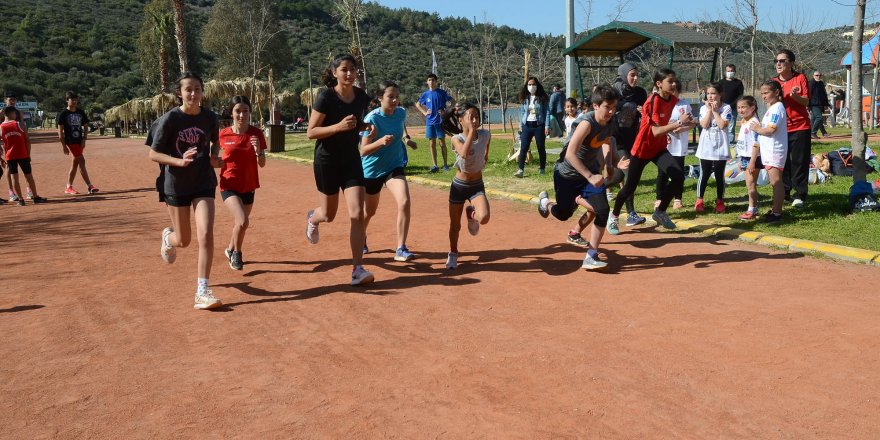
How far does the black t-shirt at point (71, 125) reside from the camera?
46.6 ft

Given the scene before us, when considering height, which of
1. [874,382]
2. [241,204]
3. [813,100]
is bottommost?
[874,382]

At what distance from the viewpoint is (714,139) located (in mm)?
9195

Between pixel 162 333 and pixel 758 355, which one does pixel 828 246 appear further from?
pixel 162 333

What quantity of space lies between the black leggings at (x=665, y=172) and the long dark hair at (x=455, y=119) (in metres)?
2.56

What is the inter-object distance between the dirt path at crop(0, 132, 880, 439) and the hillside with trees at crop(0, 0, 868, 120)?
34.8 metres

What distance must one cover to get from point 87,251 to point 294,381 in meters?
5.48

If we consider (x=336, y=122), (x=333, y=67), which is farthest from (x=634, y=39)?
(x=336, y=122)

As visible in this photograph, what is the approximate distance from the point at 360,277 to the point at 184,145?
6.18 ft

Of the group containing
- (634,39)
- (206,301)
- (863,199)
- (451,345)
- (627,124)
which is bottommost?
(451,345)

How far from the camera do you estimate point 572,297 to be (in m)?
6.04

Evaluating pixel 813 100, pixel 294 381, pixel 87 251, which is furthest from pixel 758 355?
pixel 813 100

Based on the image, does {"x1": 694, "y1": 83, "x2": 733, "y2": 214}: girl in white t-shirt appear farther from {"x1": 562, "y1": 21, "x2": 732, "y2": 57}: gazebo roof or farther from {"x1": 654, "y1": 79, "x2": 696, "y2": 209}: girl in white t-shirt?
{"x1": 562, "y1": 21, "x2": 732, "y2": 57}: gazebo roof

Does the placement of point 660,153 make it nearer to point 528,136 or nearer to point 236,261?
point 236,261

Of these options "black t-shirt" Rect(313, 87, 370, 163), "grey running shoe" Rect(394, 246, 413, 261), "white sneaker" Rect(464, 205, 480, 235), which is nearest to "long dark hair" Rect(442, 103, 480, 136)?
"white sneaker" Rect(464, 205, 480, 235)
